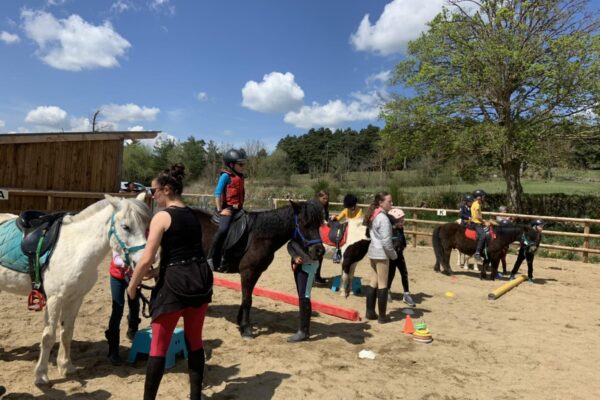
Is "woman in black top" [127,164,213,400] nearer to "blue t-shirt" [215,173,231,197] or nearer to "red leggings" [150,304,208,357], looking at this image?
"red leggings" [150,304,208,357]

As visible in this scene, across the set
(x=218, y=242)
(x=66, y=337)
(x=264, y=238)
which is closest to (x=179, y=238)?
(x=66, y=337)

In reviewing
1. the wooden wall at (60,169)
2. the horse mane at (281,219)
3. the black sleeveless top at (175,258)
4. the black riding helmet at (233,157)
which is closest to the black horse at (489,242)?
the horse mane at (281,219)

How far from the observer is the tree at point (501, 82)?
1502cm

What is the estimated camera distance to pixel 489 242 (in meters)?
9.39

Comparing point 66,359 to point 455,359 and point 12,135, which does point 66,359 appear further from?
point 12,135

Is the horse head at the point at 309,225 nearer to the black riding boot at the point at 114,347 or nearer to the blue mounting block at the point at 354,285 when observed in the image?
the black riding boot at the point at 114,347

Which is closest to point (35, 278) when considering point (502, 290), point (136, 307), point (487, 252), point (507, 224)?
point (136, 307)

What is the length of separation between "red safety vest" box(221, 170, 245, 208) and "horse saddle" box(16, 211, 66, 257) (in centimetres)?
190

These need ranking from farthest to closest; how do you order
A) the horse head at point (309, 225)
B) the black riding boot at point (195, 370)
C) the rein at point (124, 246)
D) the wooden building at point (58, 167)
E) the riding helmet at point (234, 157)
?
the wooden building at point (58, 167) → the riding helmet at point (234, 157) → the horse head at point (309, 225) → the rein at point (124, 246) → the black riding boot at point (195, 370)

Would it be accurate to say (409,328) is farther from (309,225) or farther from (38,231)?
(38,231)

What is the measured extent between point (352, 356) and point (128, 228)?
2.90m

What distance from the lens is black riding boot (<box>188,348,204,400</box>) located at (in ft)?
9.75

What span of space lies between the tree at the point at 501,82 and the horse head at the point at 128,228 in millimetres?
14945

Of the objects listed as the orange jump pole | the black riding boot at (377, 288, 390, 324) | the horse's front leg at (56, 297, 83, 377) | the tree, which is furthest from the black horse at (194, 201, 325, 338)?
the tree
